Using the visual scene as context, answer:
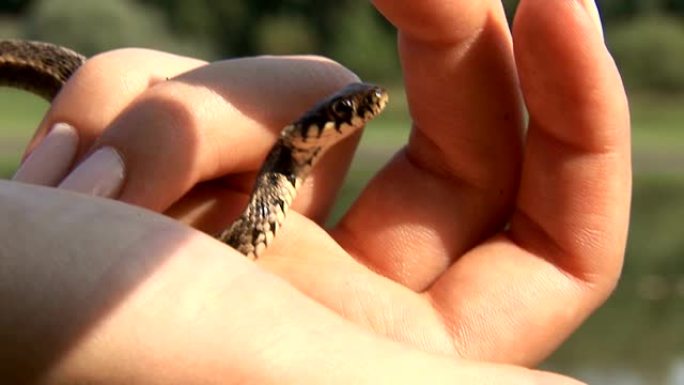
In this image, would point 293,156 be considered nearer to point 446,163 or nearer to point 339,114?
point 339,114

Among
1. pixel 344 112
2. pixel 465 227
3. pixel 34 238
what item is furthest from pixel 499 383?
pixel 344 112

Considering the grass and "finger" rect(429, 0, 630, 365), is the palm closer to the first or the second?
"finger" rect(429, 0, 630, 365)

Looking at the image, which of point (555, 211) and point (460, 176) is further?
point (460, 176)

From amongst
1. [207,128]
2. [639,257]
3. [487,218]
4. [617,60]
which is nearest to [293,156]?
[207,128]

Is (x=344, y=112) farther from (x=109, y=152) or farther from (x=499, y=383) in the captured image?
(x=499, y=383)

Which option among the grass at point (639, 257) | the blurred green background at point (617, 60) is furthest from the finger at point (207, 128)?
the grass at point (639, 257)
